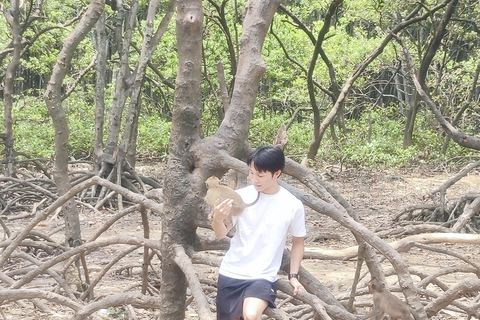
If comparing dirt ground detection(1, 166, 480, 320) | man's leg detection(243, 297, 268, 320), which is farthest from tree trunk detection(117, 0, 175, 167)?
man's leg detection(243, 297, 268, 320)

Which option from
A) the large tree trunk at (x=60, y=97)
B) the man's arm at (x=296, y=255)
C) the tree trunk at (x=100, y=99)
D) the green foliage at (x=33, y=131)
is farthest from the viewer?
the green foliage at (x=33, y=131)

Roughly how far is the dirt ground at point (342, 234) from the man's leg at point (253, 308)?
4.47 feet

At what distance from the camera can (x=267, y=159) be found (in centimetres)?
245

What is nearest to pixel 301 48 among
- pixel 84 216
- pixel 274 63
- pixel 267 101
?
pixel 274 63

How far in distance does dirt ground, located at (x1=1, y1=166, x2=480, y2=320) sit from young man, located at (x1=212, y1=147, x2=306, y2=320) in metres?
1.26

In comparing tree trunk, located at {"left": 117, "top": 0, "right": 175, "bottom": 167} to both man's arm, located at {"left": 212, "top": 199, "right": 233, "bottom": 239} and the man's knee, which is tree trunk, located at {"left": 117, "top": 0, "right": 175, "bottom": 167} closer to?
man's arm, located at {"left": 212, "top": 199, "right": 233, "bottom": 239}

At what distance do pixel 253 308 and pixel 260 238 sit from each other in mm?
298

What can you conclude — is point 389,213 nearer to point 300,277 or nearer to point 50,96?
point 50,96

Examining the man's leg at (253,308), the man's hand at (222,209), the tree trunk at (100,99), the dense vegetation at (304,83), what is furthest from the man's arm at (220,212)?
the dense vegetation at (304,83)

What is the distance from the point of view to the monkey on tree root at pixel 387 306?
7.82 ft

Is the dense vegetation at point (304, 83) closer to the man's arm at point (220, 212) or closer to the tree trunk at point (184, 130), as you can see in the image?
→ the tree trunk at point (184, 130)

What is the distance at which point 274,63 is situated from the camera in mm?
17328

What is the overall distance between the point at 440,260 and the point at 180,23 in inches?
182

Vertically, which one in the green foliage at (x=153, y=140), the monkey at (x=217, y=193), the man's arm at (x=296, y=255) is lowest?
the green foliage at (x=153, y=140)
